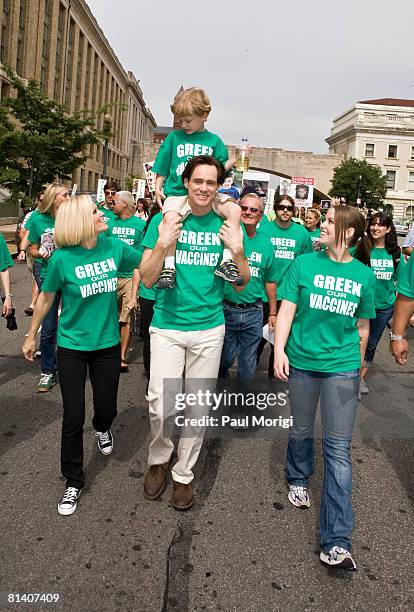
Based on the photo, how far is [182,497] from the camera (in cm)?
344

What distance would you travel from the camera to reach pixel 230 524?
130 inches

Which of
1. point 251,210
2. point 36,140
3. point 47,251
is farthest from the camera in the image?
point 36,140

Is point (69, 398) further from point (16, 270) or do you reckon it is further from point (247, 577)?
point (16, 270)

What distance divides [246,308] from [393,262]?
2.39m

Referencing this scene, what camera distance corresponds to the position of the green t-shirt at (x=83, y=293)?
11.4ft

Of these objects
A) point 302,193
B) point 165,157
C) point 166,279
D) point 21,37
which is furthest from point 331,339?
point 21,37

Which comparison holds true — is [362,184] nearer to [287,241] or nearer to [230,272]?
[287,241]

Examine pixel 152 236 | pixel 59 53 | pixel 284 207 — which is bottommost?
pixel 152 236

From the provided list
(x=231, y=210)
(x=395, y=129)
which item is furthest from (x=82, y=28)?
(x=231, y=210)

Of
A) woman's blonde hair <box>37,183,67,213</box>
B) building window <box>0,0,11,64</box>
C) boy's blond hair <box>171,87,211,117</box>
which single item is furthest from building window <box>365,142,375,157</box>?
boy's blond hair <box>171,87,211,117</box>

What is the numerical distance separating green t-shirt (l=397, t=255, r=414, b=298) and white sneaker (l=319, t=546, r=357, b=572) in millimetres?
1688

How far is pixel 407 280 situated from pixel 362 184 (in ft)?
218

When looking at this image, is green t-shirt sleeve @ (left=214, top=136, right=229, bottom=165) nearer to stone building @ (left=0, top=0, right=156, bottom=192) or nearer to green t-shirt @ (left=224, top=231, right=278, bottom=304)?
green t-shirt @ (left=224, top=231, right=278, bottom=304)

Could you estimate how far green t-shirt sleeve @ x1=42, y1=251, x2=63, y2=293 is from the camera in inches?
137
